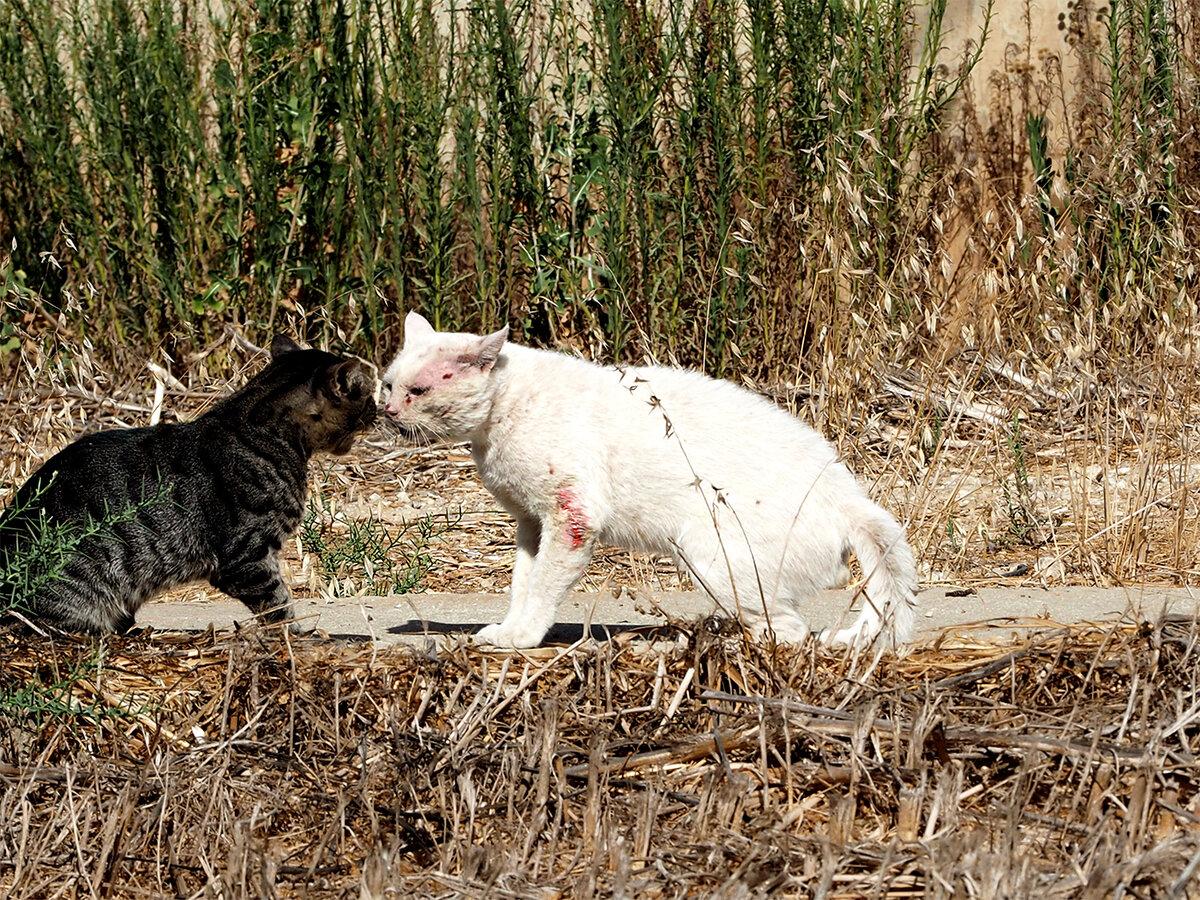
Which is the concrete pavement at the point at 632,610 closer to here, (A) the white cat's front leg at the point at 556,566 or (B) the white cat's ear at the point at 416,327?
(A) the white cat's front leg at the point at 556,566

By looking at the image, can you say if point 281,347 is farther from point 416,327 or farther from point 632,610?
point 632,610

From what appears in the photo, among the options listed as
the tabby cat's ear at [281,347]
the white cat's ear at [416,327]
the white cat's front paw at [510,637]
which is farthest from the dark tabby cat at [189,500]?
the white cat's front paw at [510,637]

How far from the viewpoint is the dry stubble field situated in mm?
2475

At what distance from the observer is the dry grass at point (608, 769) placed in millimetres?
2471

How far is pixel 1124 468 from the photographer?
19.9 feet

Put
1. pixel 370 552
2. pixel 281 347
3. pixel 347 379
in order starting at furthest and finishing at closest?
pixel 370 552, pixel 281 347, pixel 347 379

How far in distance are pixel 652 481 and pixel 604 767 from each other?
1.17 meters

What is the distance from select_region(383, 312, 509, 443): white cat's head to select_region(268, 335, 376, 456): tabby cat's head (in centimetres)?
39

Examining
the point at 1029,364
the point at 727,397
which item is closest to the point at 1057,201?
the point at 1029,364

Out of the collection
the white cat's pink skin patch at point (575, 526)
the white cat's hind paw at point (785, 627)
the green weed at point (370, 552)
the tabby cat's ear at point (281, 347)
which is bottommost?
the green weed at point (370, 552)

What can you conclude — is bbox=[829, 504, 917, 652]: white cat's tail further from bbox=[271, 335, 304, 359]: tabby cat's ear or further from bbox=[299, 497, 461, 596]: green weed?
bbox=[271, 335, 304, 359]: tabby cat's ear

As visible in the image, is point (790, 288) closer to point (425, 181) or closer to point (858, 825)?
point (425, 181)

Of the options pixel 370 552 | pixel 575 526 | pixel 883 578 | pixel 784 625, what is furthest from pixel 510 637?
pixel 370 552

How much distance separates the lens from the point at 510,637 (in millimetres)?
3699
